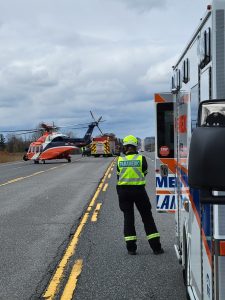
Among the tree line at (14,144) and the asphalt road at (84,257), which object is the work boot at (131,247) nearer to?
the asphalt road at (84,257)

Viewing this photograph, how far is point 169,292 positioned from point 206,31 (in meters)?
3.42

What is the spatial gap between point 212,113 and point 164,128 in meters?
5.54

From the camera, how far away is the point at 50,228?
10.5 metres

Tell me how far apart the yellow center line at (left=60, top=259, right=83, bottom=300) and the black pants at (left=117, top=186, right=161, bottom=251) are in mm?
885

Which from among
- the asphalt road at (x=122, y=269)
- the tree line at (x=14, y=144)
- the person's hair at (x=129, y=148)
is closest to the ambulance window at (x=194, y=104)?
the asphalt road at (x=122, y=269)

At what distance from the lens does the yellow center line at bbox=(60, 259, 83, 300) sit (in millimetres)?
5812

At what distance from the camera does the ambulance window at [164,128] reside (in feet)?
27.0

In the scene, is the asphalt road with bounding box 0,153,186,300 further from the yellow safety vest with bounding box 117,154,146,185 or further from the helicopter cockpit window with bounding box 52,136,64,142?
the helicopter cockpit window with bounding box 52,136,64,142

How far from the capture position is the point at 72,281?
21.0 ft

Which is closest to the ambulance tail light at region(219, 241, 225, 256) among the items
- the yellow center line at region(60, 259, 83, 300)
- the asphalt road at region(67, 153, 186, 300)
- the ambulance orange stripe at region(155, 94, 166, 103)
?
the asphalt road at region(67, 153, 186, 300)

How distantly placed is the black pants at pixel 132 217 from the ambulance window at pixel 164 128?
0.79 meters

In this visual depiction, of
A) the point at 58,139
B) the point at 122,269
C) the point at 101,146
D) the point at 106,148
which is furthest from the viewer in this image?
the point at 106,148

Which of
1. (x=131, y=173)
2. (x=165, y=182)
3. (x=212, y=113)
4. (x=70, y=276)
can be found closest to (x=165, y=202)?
(x=165, y=182)

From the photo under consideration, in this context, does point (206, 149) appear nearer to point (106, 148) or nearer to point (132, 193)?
point (132, 193)
